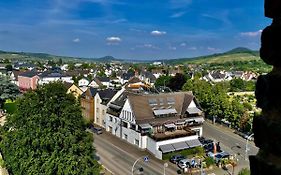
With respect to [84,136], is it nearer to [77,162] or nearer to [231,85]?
[77,162]

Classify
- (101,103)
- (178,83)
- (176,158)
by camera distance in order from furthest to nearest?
(178,83) → (101,103) → (176,158)

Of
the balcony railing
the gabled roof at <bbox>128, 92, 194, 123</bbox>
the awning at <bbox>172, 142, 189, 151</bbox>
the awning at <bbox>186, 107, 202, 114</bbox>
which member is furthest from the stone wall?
the awning at <bbox>186, 107, 202, 114</bbox>

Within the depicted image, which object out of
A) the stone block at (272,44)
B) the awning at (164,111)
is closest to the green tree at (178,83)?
the awning at (164,111)

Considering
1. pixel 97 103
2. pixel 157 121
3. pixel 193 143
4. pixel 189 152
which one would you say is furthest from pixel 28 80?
pixel 189 152

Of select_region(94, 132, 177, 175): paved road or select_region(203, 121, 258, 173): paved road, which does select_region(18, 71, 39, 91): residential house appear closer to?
select_region(94, 132, 177, 175): paved road

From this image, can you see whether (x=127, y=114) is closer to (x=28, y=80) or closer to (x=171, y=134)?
(x=171, y=134)

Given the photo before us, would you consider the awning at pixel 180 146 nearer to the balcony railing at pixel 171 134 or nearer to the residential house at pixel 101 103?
the balcony railing at pixel 171 134
